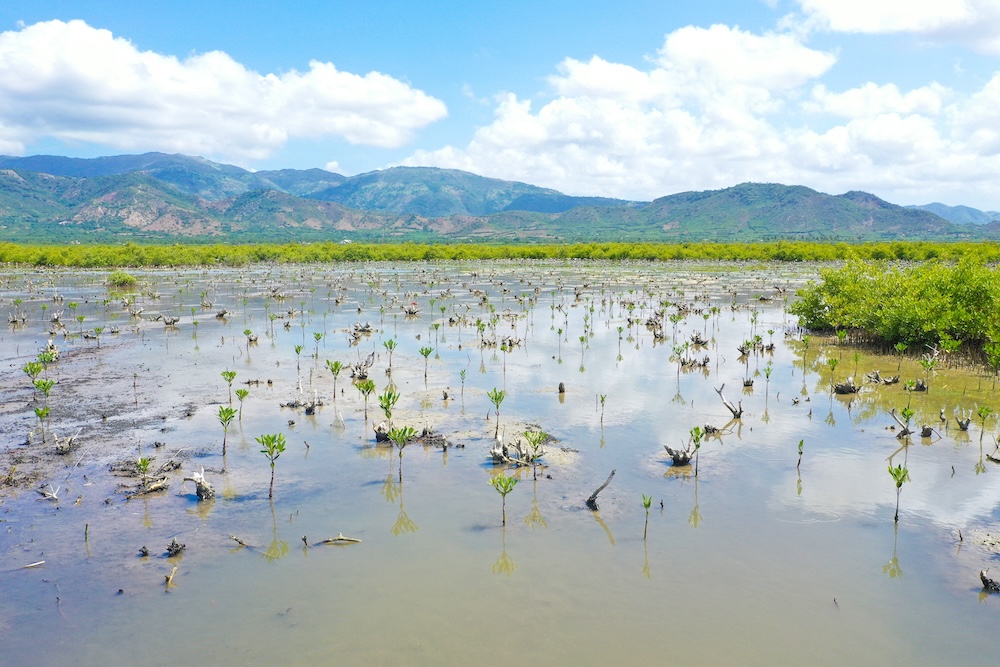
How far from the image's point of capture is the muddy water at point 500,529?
7934 millimetres

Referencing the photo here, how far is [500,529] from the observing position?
10508 millimetres

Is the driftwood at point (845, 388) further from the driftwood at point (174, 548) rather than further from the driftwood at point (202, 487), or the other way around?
the driftwood at point (174, 548)

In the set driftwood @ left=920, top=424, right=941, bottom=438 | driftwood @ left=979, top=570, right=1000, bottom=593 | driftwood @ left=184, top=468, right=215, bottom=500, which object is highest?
driftwood @ left=920, top=424, right=941, bottom=438

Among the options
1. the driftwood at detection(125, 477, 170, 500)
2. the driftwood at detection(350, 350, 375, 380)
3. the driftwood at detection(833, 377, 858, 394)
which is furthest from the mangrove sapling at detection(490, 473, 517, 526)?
the driftwood at detection(833, 377, 858, 394)

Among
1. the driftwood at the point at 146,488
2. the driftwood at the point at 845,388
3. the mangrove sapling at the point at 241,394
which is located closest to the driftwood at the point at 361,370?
the mangrove sapling at the point at 241,394

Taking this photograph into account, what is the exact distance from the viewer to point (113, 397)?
1814 cm

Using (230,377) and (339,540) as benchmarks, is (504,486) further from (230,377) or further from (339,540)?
(230,377)

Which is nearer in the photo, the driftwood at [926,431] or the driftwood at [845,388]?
the driftwood at [926,431]

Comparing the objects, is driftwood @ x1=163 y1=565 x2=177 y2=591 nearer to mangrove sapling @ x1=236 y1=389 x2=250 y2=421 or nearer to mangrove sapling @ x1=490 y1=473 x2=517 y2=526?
mangrove sapling @ x1=490 y1=473 x2=517 y2=526

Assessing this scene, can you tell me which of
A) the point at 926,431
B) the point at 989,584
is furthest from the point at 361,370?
the point at 989,584

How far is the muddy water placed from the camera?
7934 millimetres

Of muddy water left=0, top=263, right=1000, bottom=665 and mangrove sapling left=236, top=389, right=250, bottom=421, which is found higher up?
mangrove sapling left=236, top=389, right=250, bottom=421

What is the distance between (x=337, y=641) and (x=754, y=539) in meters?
6.15

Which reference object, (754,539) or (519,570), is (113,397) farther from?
(754,539)
